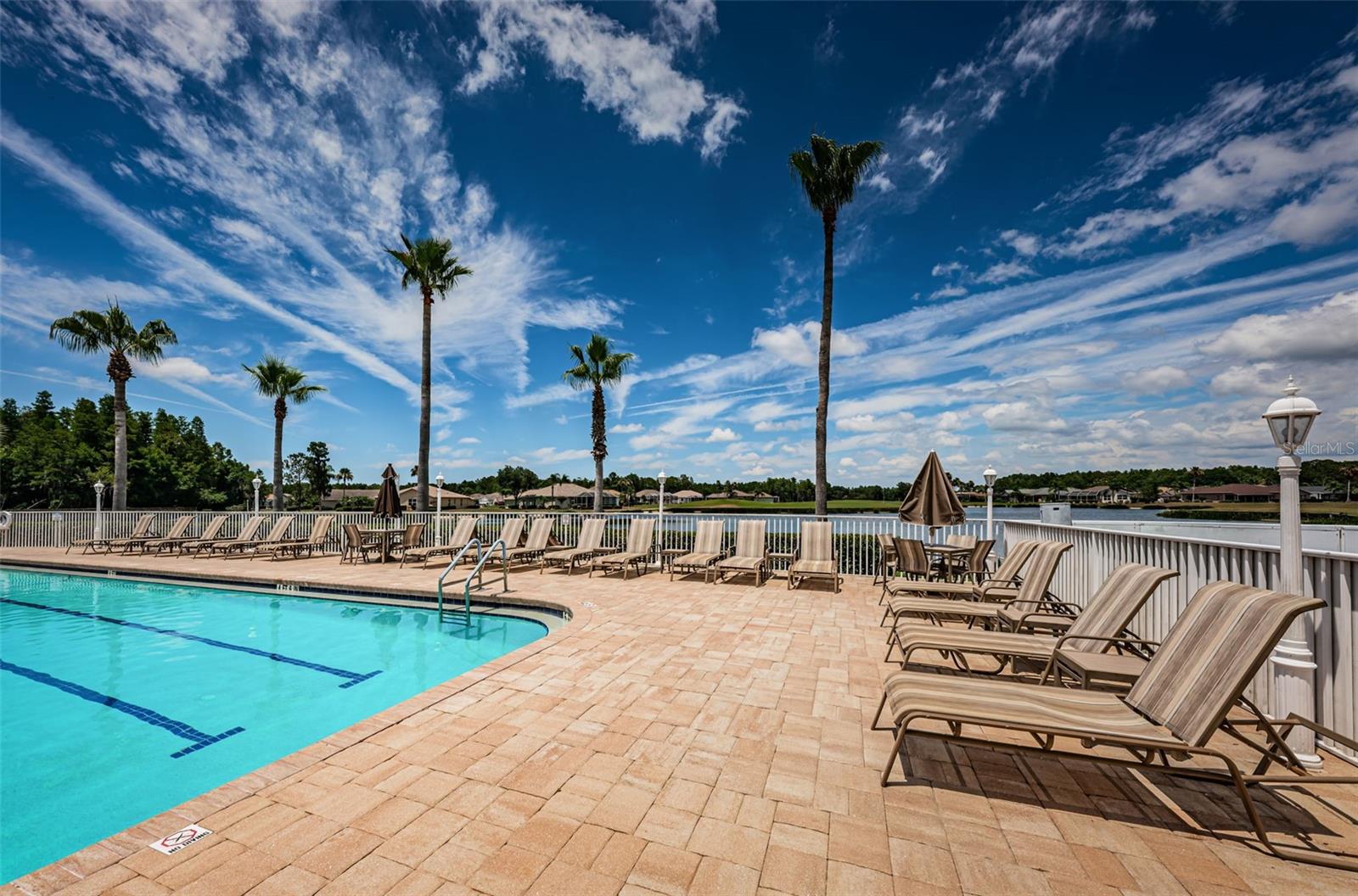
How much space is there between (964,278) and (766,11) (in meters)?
10.2

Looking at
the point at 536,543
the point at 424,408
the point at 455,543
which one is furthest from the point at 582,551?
the point at 424,408

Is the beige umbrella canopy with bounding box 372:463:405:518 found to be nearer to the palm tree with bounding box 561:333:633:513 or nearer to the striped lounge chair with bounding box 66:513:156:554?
the striped lounge chair with bounding box 66:513:156:554

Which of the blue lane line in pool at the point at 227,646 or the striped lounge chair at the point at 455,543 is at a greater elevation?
the striped lounge chair at the point at 455,543

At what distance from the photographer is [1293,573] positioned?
276cm

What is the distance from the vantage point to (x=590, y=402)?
22031 mm

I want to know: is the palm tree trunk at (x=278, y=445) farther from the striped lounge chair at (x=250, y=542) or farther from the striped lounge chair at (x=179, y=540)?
the striped lounge chair at (x=250, y=542)

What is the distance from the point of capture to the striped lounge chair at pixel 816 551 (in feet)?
→ 27.1

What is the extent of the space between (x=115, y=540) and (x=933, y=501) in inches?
782

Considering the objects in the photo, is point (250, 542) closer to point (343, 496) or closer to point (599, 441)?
point (599, 441)

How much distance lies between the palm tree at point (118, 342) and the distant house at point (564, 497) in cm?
3417

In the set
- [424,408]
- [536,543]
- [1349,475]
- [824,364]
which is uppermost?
[824,364]

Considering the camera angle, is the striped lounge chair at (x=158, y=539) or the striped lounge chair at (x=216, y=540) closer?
the striped lounge chair at (x=216, y=540)

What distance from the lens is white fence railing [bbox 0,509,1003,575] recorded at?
30.6ft

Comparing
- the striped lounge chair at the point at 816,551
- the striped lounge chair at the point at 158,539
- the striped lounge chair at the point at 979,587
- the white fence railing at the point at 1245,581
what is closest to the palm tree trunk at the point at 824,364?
the striped lounge chair at the point at 816,551
